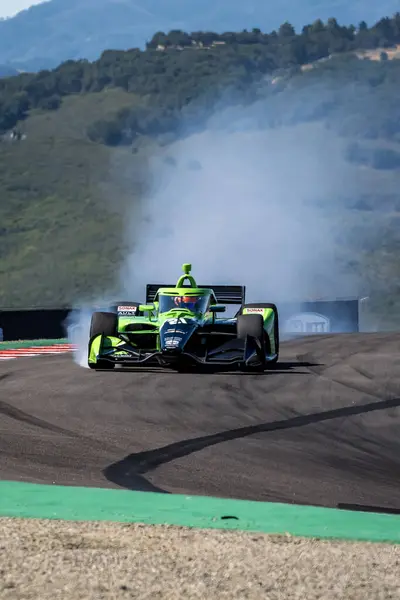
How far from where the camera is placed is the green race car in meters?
15.6

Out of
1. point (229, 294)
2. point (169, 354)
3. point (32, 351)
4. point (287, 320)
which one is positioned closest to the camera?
point (169, 354)

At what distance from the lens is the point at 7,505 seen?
22.1 ft

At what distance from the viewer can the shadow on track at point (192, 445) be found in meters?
8.06

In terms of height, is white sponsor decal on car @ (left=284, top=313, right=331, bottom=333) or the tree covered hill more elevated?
the tree covered hill

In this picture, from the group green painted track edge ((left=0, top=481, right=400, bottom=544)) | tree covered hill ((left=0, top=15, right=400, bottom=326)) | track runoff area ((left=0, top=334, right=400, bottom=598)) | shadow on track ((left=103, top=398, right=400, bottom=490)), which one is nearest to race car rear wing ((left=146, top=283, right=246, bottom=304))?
track runoff area ((left=0, top=334, right=400, bottom=598))

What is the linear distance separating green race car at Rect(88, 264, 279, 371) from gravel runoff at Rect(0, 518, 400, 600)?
945 cm

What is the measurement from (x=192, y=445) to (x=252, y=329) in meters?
6.45

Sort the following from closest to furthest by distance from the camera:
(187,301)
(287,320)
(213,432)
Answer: (213,432), (187,301), (287,320)

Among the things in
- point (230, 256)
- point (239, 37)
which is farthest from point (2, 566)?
point (239, 37)

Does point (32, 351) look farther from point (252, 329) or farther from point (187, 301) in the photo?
point (252, 329)

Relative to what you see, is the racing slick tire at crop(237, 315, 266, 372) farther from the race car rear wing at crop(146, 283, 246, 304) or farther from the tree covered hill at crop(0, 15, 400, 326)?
the tree covered hill at crop(0, 15, 400, 326)

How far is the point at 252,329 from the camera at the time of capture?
15.8m

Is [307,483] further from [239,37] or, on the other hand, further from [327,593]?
[239,37]

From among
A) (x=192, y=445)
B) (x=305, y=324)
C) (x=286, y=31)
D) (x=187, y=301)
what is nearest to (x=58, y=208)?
(x=286, y=31)
